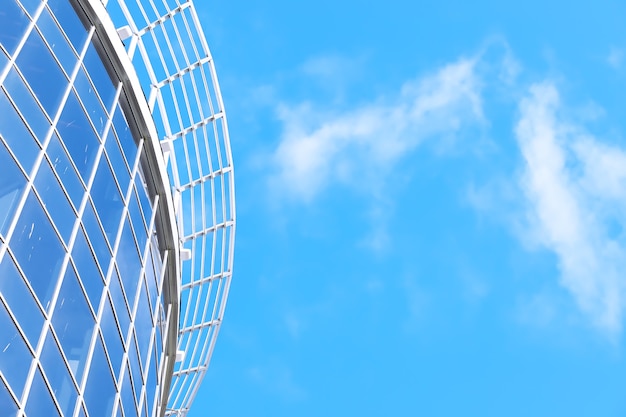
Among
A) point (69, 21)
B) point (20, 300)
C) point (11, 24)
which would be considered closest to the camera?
point (20, 300)

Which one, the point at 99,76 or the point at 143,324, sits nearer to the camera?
the point at 99,76

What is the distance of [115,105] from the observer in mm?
25766

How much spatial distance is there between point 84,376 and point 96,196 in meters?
4.12

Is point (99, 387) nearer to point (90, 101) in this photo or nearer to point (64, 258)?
point (64, 258)

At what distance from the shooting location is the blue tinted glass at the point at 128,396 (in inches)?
929

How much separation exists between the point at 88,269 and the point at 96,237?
106cm

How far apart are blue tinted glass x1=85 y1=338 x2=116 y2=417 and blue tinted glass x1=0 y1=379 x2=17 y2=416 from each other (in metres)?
3.56

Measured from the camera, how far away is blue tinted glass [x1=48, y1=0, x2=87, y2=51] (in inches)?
923

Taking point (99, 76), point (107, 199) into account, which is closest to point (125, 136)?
point (99, 76)

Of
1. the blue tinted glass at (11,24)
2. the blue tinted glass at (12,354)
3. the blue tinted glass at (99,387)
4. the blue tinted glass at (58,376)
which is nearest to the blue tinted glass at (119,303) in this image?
the blue tinted glass at (99,387)

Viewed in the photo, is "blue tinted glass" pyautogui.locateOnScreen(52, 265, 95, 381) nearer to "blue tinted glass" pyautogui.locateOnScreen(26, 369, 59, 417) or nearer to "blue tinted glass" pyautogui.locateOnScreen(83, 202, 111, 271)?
"blue tinted glass" pyautogui.locateOnScreen(26, 369, 59, 417)

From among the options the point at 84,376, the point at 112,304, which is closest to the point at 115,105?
the point at 112,304

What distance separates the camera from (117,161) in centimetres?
2497

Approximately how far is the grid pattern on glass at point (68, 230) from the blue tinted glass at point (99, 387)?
0.13 feet
